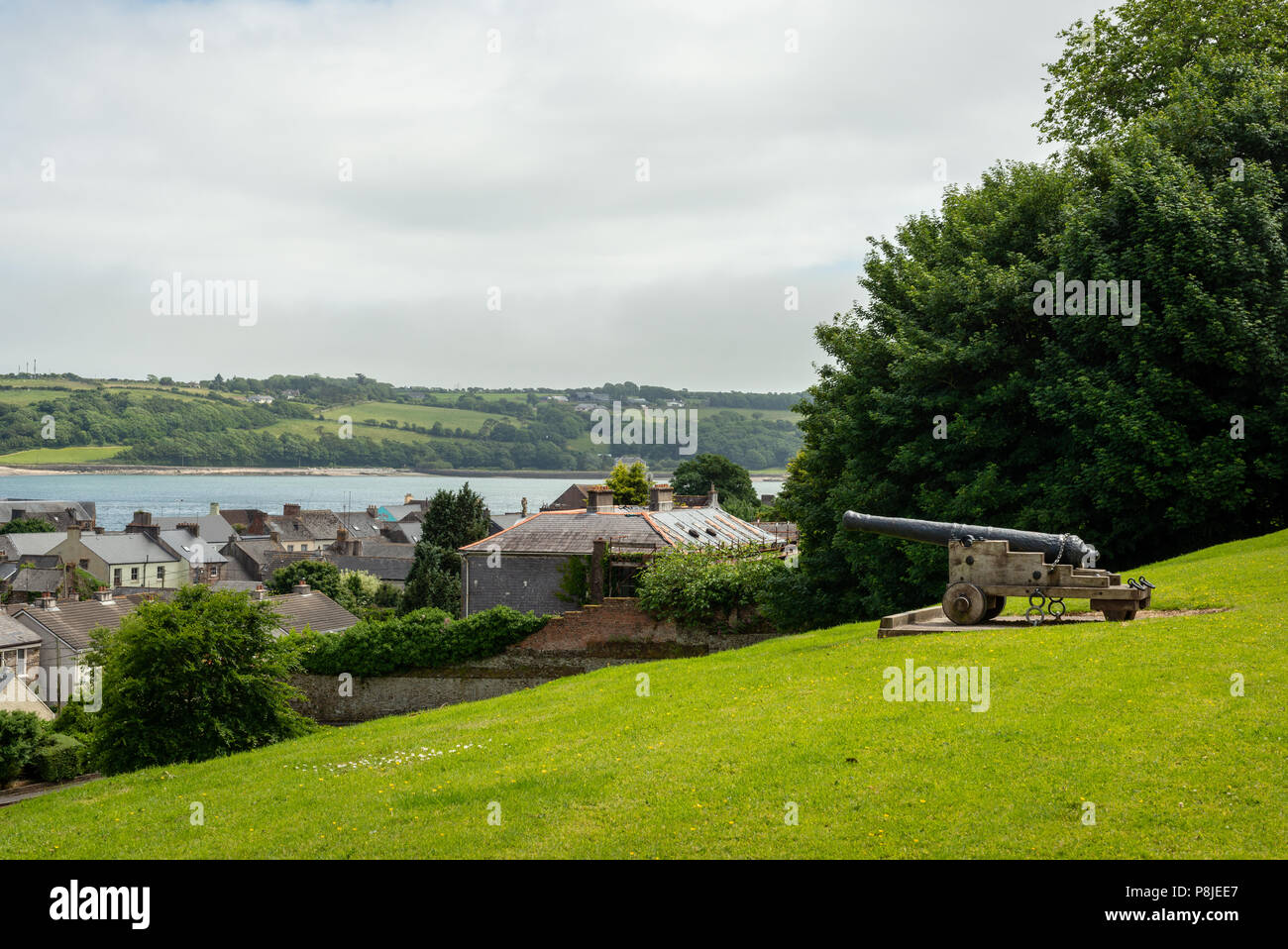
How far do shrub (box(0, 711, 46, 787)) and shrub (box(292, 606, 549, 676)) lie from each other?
9.34 metres

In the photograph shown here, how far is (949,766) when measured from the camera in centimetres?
1002

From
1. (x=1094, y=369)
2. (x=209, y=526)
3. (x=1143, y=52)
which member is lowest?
(x=209, y=526)

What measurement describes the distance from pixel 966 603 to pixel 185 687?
700 inches

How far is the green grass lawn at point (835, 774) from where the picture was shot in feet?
28.3

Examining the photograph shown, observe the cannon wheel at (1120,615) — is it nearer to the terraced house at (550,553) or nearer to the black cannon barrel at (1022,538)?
the black cannon barrel at (1022,538)

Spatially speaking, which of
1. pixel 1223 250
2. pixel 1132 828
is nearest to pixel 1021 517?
pixel 1223 250

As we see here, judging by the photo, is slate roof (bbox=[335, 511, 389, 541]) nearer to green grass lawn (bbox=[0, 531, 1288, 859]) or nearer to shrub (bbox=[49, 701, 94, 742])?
shrub (bbox=[49, 701, 94, 742])

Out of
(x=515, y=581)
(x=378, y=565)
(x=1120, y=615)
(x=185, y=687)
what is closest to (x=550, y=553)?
(x=515, y=581)

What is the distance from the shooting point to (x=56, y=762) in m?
34.2

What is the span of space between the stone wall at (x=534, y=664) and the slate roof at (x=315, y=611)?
20475 mm

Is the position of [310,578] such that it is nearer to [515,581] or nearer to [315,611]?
[315,611]

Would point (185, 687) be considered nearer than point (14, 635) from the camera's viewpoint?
Yes
